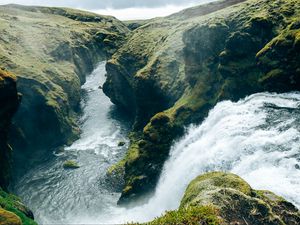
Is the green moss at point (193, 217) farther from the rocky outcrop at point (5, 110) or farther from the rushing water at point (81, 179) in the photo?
the rocky outcrop at point (5, 110)

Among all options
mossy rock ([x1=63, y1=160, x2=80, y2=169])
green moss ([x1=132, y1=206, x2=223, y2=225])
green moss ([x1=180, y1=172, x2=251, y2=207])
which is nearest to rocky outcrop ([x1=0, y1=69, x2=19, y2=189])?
mossy rock ([x1=63, y1=160, x2=80, y2=169])

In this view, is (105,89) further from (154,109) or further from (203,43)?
(203,43)

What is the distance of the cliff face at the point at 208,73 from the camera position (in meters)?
70.3

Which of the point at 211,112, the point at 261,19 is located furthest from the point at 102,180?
the point at 261,19

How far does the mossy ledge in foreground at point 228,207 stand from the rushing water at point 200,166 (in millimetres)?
15391

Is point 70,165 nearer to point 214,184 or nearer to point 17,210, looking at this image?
point 17,210

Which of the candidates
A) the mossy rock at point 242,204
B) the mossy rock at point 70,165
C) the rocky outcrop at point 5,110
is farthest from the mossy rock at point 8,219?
the mossy rock at point 70,165

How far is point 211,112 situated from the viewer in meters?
76.8

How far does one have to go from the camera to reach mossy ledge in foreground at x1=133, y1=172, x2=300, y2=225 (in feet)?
58.4

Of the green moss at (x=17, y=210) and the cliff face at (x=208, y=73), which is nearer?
the green moss at (x=17, y=210)

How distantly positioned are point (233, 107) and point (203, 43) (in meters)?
28.1

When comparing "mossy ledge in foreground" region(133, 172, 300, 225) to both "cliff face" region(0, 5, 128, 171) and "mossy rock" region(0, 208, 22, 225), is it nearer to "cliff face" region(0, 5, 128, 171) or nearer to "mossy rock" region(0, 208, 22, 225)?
"mossy rock" region(0, 208, 22, 225)

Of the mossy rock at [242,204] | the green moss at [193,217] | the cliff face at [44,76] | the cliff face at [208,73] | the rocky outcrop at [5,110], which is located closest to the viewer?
the green moss at [193,217]

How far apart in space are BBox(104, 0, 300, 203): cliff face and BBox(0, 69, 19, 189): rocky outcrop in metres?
21.8
